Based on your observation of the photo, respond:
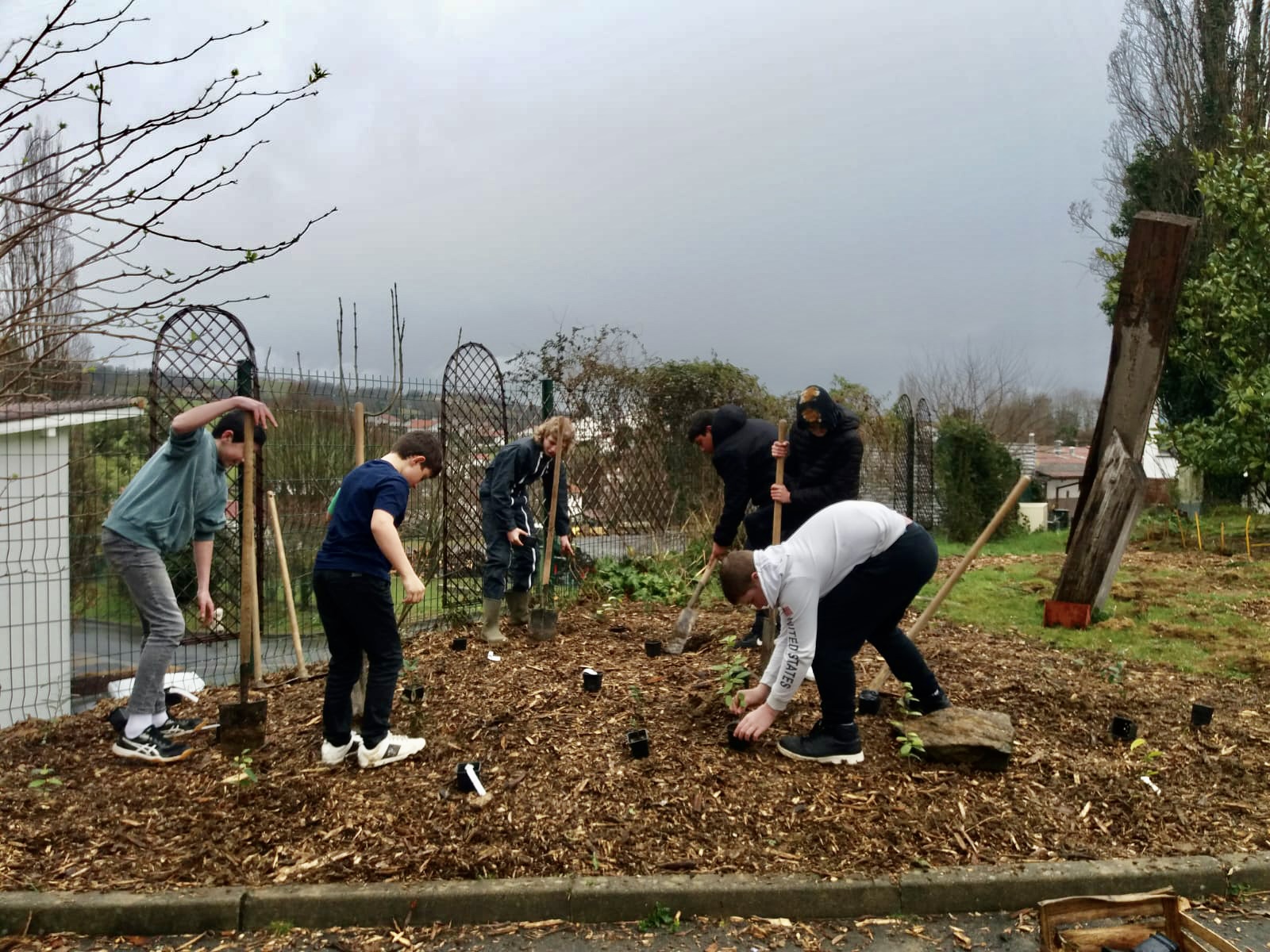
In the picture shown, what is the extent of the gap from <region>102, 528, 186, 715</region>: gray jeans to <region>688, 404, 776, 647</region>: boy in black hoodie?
307 cm

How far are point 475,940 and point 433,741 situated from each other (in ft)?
4.67

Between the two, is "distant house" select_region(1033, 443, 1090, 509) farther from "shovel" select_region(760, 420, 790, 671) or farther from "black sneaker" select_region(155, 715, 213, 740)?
"black sneaker" select_region(155, 715, 213, 740)

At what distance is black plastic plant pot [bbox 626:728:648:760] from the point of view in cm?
390

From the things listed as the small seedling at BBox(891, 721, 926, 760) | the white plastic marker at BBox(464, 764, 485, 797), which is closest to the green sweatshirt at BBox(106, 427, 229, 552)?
the white plastic marker at BBox(464, 764, 485, 797)

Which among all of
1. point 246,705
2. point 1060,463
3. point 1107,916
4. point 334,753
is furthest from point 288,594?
point 1060,463

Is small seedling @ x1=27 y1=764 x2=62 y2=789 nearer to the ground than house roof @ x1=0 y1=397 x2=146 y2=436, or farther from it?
nearer to the ground

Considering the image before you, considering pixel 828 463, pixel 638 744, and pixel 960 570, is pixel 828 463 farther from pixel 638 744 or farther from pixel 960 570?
pixel 638 744

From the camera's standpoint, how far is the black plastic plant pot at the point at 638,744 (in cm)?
390

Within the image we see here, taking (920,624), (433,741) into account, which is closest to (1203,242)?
(920,624)

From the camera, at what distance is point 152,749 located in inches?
159

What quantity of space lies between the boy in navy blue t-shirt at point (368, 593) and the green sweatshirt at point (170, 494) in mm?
823

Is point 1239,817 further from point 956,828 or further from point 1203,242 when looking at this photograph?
point 1203,242

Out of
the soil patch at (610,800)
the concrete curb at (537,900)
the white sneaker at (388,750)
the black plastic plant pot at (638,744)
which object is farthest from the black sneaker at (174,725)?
the black plastic plant pot at (638,744)

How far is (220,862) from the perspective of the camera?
3.18 metres
